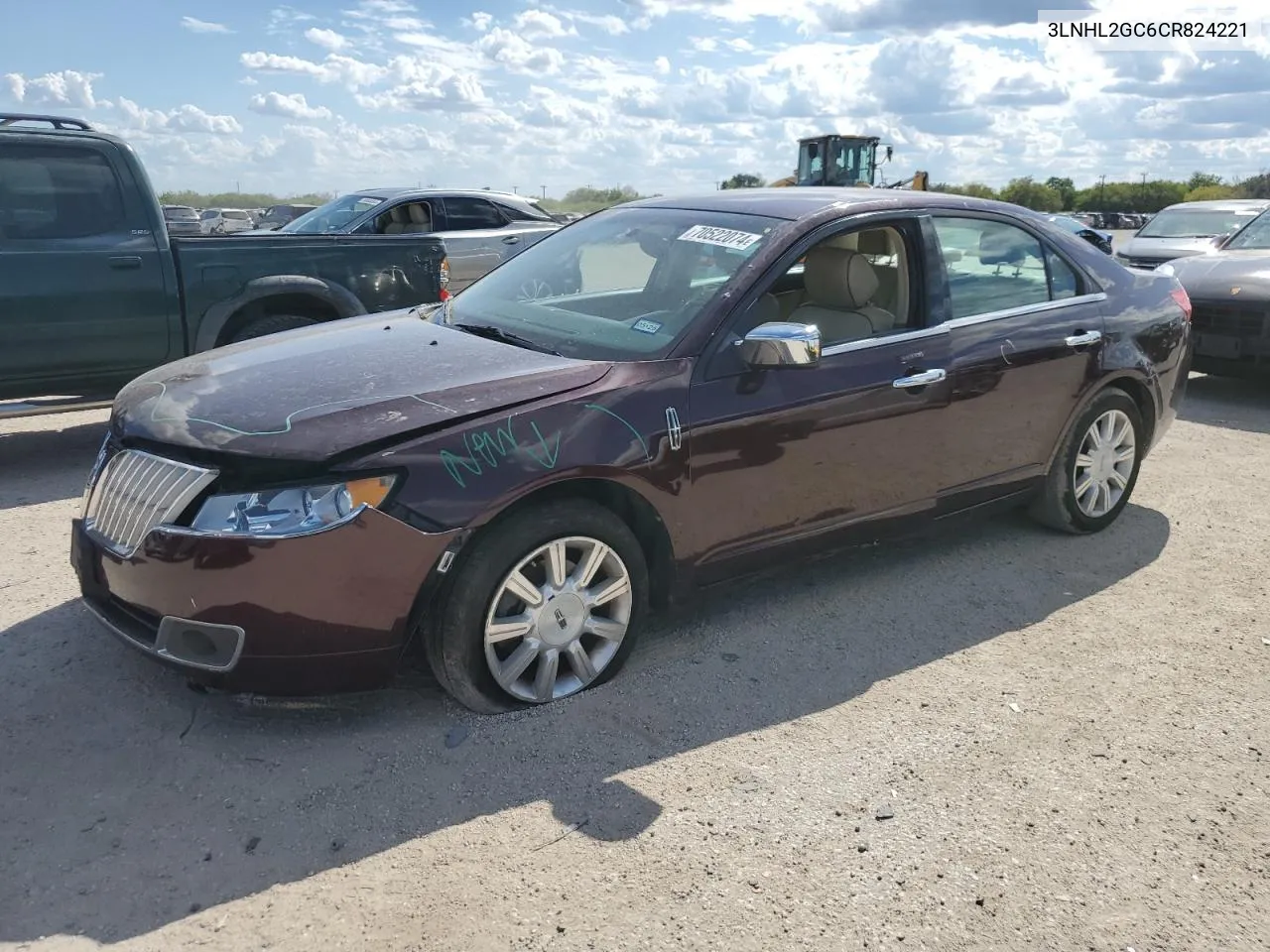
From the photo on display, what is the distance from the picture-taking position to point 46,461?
21.9ft

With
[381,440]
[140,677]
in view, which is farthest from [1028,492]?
[140,677]

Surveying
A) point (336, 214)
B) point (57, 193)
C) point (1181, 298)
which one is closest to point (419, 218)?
point (336, 214)

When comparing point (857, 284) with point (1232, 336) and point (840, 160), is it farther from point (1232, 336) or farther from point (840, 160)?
point (840, 160)

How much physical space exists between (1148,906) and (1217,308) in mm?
7369

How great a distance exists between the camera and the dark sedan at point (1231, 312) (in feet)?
27.7

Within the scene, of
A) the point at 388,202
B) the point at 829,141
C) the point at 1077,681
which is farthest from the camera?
the point at 829,141

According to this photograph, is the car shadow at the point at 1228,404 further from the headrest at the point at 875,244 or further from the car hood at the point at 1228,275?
the headrest at the point at 875,244

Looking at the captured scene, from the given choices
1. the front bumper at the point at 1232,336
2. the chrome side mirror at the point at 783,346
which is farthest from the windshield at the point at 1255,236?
the chrome side mirror at the point at 783,346

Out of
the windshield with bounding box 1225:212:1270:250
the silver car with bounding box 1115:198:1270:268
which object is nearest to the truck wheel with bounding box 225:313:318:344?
the windshield with bounding box 1225:212:1270:250

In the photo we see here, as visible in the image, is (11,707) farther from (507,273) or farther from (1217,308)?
(1217,308)

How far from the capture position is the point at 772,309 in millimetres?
3969

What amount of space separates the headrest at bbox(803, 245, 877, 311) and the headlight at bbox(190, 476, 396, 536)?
2.21 m

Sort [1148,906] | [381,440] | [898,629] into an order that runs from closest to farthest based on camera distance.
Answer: [1148,906] < [381,440] < [898,629]

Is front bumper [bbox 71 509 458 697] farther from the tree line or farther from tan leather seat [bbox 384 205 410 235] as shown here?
the tree line
